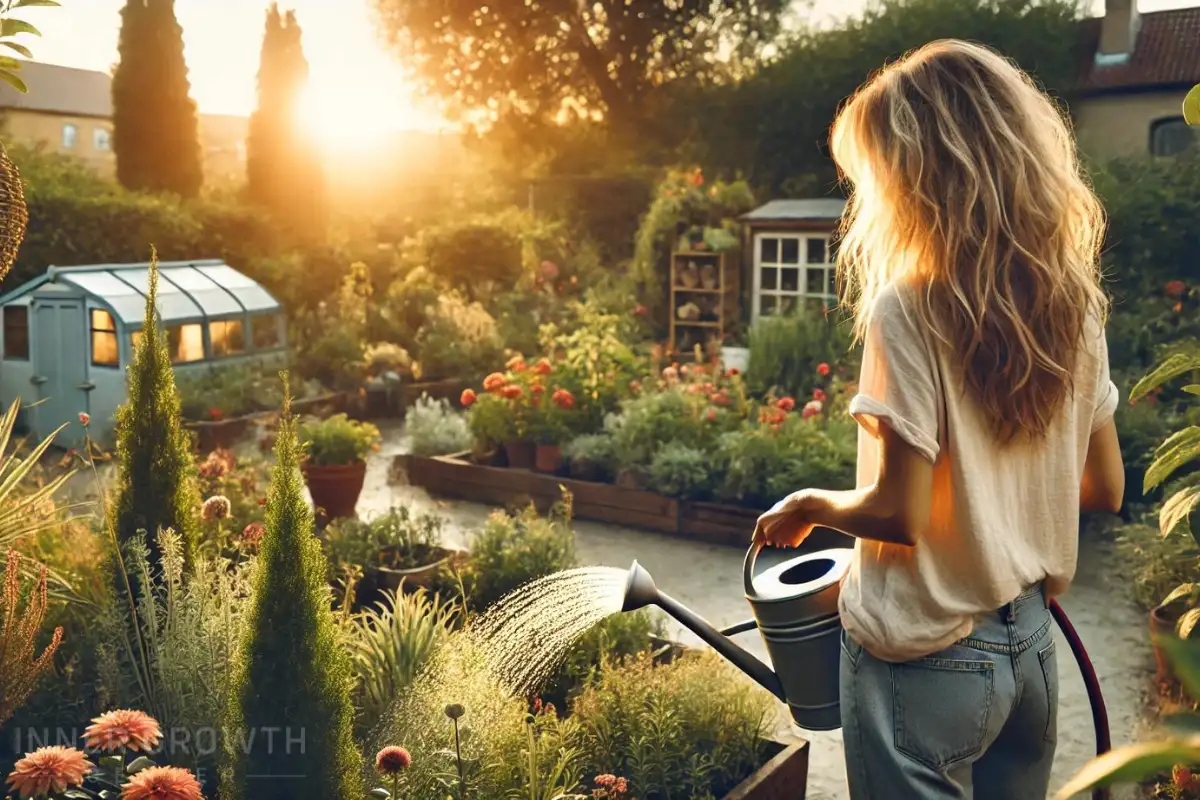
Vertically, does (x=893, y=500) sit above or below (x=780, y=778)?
above

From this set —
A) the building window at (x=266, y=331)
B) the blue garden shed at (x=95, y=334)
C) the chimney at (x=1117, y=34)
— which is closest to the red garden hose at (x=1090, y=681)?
the blue garden shed at (x=95, y=334)

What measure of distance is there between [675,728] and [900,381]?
178 cm

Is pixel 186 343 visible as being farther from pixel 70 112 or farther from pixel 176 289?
pixel 70 112

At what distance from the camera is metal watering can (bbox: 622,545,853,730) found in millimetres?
1922

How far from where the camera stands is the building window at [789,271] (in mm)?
10992

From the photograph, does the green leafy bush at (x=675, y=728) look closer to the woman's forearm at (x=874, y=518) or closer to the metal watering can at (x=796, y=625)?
the metal watering can at (x=796, y=625)

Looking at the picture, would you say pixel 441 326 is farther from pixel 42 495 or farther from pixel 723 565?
pixel 42 495

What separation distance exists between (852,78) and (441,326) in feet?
21.5

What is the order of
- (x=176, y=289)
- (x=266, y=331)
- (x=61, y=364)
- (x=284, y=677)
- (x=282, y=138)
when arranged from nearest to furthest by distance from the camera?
(x=284, y=677)
(x=61, y=364)
(x=176, y=289)
(x=266, y=331)
(x=282, y=138)

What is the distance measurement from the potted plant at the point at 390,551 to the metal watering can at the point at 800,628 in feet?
8.52

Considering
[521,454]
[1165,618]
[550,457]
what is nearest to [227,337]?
[521,454]

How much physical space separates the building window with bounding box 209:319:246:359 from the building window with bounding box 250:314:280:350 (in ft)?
0.58

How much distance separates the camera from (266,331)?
34.6 ft

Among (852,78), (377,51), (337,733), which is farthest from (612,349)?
(377,51)
